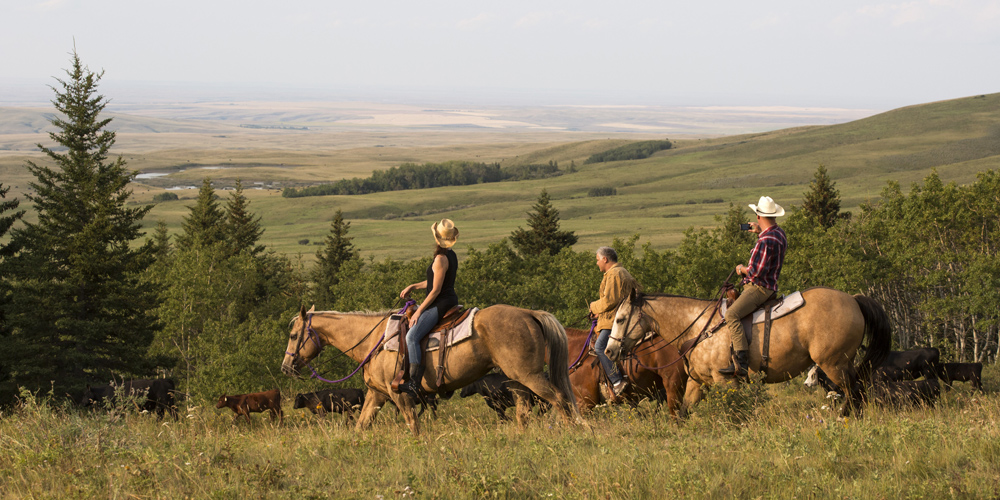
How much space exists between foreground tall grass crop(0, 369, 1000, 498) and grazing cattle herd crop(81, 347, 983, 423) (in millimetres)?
1495

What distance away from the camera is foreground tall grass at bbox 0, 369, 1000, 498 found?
245 inches

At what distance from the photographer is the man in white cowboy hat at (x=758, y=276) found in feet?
35.4

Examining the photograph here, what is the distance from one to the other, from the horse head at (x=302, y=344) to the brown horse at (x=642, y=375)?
4.37 m

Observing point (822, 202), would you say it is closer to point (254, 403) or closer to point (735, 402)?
point (254, 403)

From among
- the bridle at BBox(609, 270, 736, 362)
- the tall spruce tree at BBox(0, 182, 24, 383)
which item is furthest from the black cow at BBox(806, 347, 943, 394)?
the tall spruce tree at BBox(0, 182, 24, 383)

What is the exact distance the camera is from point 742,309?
432 inches

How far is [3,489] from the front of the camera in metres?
6.68

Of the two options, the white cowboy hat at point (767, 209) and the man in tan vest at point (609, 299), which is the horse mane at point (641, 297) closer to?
the man in tan vest at point (609, 299)

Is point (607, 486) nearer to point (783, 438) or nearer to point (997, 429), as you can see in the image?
point (783, 438)

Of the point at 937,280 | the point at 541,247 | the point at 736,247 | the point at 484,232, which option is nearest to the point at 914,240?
the point at 937,280

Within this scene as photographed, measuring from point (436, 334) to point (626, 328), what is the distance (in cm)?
301

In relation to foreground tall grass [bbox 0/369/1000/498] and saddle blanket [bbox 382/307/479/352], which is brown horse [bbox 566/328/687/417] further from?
foreground tall grass [bbox 0/369/1000/498]

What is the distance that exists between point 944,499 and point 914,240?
141 ft

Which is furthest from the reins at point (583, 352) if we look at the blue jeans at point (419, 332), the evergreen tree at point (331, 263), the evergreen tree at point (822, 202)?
the evergreen tree at point (822, 202)
